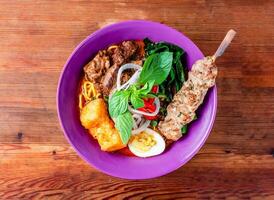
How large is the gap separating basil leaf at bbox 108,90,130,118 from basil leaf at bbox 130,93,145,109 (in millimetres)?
22

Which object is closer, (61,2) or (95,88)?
(95,88)

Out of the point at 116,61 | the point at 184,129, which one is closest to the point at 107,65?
the point at 116,61

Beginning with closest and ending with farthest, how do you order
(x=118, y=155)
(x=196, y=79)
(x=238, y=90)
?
(x=196, y=79), (x=118, y=155), (x=238, y=90)

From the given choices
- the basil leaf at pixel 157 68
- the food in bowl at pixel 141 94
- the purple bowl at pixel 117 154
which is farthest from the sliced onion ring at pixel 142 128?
the basil leaf at pixel 157 68

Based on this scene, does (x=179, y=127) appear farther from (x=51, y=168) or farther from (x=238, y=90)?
(x=51, y=168)

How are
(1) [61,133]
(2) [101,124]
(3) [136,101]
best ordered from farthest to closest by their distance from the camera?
(1) [61,133]
(2) [101,124]
(3) [136,101]

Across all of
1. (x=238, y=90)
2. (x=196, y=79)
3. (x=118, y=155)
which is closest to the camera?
(x=196, y=79)

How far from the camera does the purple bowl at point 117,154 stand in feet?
6.21

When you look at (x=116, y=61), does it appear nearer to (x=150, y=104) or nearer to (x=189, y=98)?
(x=150, y=104)

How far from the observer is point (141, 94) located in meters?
1.83

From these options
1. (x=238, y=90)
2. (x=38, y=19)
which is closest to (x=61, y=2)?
(x=38, y=19)

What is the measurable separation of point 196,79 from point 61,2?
31.0 inches

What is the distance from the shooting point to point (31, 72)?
6.88 ft

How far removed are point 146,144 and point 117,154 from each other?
14 cm
